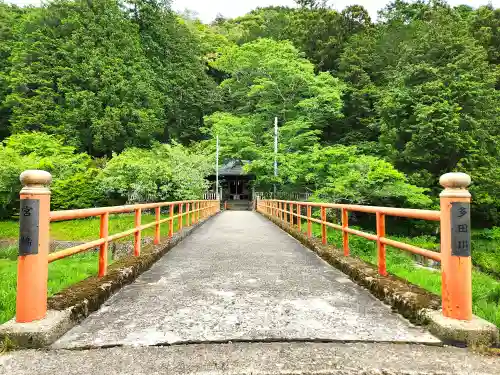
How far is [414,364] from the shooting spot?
242cm

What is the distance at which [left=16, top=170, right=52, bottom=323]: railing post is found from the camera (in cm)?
289

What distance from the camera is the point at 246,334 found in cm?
293

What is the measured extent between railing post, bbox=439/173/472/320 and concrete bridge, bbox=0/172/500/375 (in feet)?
0.41

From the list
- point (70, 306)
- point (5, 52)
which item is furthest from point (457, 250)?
point (5, 52)

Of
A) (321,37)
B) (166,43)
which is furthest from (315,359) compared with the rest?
(166,43)

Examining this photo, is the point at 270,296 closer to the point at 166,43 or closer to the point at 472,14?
the point at 472,14

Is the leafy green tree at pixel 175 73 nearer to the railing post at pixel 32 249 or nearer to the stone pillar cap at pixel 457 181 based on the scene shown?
the railing post at pixel 32 249

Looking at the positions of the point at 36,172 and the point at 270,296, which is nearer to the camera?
the point at 36,172

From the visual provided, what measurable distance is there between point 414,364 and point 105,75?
1587 inches

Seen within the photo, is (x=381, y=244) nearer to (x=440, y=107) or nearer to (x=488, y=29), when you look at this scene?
(x=440, y=107)

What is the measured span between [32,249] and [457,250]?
3321 mm

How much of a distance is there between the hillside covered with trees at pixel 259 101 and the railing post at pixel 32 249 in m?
18.0

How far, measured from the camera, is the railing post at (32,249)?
Result: 2895 mm

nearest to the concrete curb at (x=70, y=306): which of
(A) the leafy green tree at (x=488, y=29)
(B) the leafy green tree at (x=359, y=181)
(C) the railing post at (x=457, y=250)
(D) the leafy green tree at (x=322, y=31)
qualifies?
(C) the railing post at (x=457, y=250)
